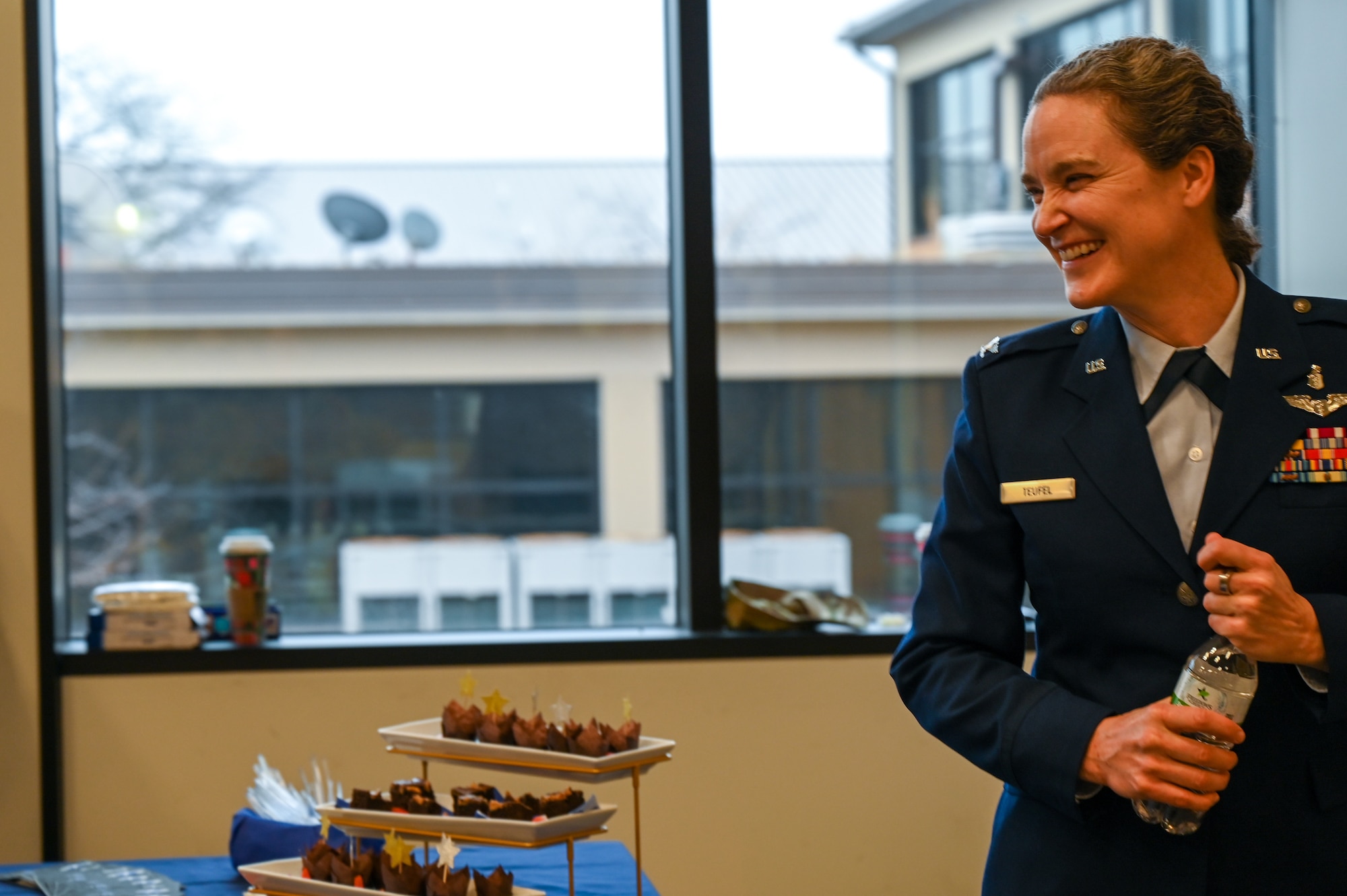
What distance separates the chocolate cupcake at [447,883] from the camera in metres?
1.44

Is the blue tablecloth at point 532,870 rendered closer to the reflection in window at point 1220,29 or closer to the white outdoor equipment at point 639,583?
the white outdoor equipment at point 639,583

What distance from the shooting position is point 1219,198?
1.32 meters

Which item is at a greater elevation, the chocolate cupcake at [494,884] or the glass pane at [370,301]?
the glass pane at [370,301]

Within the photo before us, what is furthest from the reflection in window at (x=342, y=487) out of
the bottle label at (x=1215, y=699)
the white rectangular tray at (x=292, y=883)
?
the bottle label at (x=1215, y=699)

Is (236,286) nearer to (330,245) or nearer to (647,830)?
(330,245)

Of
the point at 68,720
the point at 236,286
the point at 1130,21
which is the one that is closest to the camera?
the point at 68,720

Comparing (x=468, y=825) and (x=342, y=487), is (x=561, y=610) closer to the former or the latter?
(x=342, y=487)

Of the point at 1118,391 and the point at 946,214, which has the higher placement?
the point at 946,214

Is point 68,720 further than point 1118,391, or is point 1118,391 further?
point 68,720

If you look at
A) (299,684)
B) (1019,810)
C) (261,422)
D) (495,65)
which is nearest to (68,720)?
(299,684)

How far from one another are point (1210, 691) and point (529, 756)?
0.83 metres

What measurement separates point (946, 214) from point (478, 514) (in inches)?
55.3

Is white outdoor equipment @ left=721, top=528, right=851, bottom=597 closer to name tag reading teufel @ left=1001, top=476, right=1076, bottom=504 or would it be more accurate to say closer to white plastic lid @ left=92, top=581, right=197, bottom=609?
white plastic lid @ left=92, top=581, right=197, bottom=609

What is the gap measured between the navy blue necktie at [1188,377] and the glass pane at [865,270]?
189cm
